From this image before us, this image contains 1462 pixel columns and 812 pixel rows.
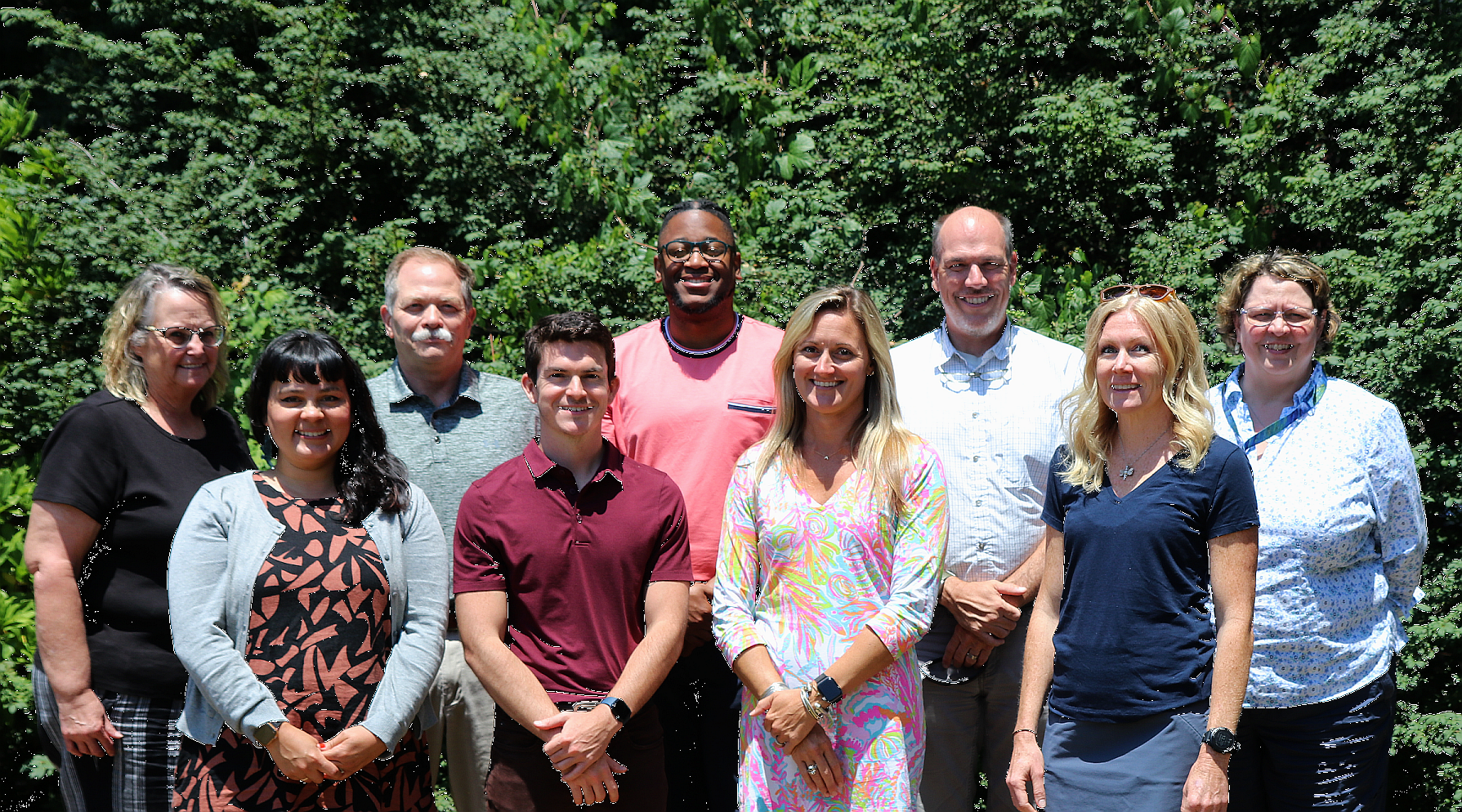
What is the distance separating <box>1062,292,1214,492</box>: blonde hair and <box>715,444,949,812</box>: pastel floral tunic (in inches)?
15.9

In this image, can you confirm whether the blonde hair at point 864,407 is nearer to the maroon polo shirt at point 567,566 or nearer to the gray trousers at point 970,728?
the maroon polo shirt at point 567,566

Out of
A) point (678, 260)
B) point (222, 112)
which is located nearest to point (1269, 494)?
point (678, 260)

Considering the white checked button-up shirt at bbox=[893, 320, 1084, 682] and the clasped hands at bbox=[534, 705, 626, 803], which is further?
the white checked button-up shirt at bbox=[893, 320, 1084, 682]

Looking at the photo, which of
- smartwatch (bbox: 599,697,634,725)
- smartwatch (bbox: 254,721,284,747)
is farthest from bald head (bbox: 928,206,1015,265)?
smartwatch (bbox: 254,721,284,747)

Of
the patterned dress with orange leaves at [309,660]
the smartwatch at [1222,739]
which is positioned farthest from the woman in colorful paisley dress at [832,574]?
the patterned dress with orange leaves at [309,660]

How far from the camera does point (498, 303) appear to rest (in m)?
5.68

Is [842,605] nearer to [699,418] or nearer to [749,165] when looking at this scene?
[699,418]

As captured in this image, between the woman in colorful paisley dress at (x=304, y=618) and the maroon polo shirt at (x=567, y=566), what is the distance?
0.21m

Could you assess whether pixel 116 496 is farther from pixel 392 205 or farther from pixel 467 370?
pixel 392 205

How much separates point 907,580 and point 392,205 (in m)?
5.33

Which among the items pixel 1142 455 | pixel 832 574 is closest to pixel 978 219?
pixel 1142 455

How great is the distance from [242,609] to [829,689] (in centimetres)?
157

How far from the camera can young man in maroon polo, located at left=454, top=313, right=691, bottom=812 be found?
9.77 feet

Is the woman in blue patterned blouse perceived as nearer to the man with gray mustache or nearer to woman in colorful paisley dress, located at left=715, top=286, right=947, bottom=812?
woman in colorful paisley dress, located at left=715, top=286, right=947, bottom=812
